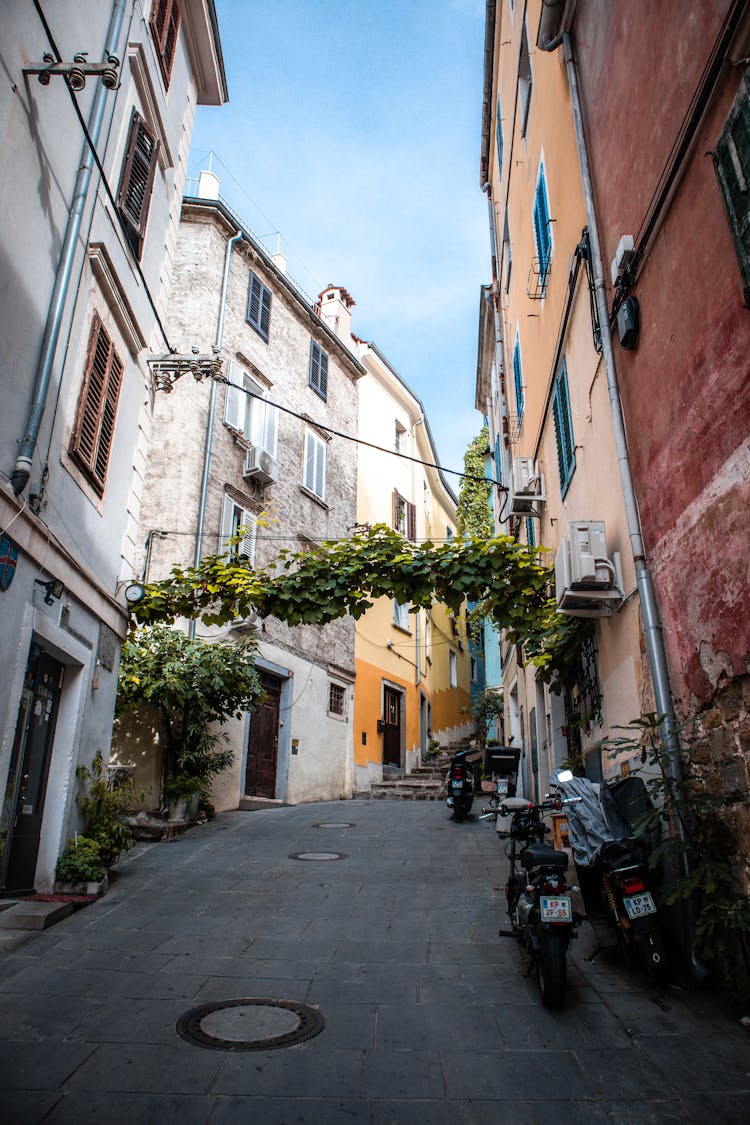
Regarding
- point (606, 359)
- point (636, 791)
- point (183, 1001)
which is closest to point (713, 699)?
point (636, 791)

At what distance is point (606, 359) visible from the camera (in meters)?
6.39

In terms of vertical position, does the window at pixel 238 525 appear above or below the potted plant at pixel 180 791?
above

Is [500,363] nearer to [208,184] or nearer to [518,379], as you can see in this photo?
[518,379]

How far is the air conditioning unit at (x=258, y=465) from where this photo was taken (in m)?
16.0

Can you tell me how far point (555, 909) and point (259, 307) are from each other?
16.3 meters

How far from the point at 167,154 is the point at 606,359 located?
7.28 m

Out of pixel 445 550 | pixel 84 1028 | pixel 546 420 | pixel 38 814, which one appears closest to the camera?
pixel 84 1028

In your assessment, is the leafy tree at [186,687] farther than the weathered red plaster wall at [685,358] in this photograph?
Yes

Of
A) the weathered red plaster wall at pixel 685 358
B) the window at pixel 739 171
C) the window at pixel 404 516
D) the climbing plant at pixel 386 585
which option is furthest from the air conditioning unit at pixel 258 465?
the window at pixel 739 171

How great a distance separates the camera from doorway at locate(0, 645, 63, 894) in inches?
256

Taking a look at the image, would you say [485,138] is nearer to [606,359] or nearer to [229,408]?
[229,408]

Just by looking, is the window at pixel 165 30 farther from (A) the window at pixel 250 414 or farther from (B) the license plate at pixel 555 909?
(B) the license plate at pixel 555 909

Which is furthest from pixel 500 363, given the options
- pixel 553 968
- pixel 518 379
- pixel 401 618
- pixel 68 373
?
pixel 553 968

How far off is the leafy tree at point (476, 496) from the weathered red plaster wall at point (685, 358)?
17.1 m
